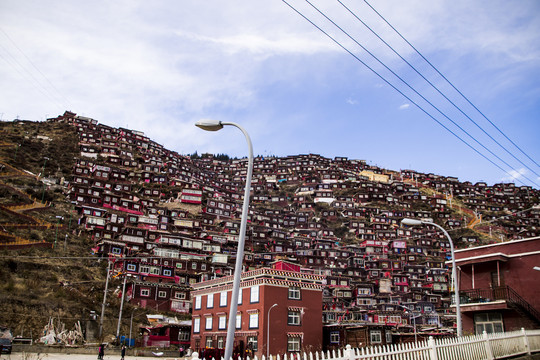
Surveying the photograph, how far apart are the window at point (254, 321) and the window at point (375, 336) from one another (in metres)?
12.3

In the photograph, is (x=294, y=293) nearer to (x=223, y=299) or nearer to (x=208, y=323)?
(x=223, y=299)

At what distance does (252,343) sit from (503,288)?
24230 mm

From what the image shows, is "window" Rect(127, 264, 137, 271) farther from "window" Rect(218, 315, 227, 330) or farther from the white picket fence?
the white picket fence

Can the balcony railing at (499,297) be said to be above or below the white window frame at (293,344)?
above

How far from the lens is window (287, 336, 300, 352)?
42812 millimetres

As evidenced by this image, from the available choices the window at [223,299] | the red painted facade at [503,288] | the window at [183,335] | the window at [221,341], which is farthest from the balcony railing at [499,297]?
the window at [183,335]

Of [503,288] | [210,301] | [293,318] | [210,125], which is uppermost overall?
[210,125]

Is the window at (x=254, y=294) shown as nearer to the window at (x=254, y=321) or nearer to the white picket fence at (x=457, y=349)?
the window at (x=254, y=321)

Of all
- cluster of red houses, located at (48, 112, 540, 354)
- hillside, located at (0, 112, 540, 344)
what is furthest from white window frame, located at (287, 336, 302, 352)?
hillside, located at (0, 112, 540, 344)

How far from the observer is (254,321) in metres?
42.8

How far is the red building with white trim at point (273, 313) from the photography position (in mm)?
42188

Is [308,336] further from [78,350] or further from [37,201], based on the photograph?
[37,201]

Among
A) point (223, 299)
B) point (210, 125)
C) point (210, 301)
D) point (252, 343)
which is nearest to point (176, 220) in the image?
point (210, 301)

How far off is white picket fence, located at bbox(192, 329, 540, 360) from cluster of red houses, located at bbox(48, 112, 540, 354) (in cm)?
814
